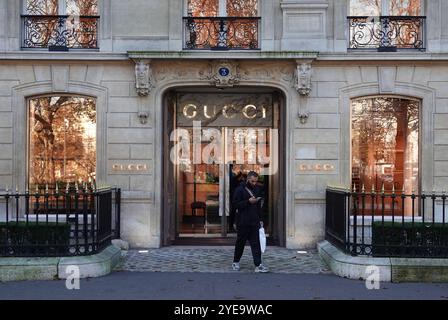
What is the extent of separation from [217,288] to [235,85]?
5.16m

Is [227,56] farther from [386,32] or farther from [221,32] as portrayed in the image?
[386,32]

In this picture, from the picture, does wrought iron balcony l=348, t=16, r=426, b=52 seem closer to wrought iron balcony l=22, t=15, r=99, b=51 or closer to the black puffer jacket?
the black puffer jacket

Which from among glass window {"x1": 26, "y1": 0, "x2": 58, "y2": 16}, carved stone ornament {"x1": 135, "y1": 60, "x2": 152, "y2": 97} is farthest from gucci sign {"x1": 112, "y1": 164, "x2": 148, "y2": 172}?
glass window {"x1": 26, "y1": 0, "x2": 58, "y2": 16}

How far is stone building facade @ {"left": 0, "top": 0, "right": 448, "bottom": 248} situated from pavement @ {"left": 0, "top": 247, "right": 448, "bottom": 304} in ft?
6.16

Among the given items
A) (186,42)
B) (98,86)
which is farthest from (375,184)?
(98,86)

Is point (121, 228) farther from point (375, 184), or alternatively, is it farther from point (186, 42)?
point (375, 184)

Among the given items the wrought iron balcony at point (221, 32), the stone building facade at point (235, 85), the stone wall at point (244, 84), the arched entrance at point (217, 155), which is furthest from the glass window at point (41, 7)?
the arched entrance at point (217, 155)

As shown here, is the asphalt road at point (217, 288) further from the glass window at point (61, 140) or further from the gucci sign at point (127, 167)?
the glass window at point (61, 140)

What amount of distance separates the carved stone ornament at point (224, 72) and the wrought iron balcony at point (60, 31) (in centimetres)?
266

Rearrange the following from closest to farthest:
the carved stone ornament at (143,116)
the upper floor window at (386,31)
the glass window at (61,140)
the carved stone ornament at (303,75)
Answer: the carved stone ornament at (303,75), the carved stone ornament at (143,116), the upper floor window at (386,31), the glass window at (61,140)

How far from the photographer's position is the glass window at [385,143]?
1289 centimetres

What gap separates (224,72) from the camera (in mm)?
12516

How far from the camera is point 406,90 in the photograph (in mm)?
12531

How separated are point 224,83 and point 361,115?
3.16 metres
